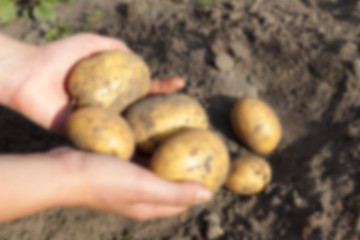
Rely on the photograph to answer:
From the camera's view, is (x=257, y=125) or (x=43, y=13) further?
(x=43, y=13)

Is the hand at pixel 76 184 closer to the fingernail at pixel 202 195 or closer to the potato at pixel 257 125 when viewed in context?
the fingernail at pixel 202 195

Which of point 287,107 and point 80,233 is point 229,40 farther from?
point 80,233

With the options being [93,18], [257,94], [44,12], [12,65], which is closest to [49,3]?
[44,12]

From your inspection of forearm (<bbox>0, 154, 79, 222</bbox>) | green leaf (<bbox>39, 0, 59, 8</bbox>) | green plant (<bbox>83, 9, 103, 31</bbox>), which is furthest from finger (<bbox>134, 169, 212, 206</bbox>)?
green leaf (<bbox>39, 0, 59, 8</bbox>)

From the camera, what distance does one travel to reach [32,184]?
1852 millimetres

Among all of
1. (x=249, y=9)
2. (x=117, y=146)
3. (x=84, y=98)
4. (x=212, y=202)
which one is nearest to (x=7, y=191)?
(x=117, y=146)

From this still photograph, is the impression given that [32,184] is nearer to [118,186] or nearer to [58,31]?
[118,186]

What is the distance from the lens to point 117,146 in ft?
6.82

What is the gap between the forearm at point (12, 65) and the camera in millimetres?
2561

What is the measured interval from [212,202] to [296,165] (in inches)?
24.0

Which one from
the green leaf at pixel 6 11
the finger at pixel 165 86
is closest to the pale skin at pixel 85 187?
the finger at pixel 165 86

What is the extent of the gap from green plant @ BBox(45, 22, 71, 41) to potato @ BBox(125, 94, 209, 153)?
1692 mm

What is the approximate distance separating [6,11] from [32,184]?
8.42 feet

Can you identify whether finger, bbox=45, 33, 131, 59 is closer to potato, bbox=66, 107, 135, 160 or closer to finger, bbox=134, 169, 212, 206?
potato, bbox=66, 107, 135, 160
